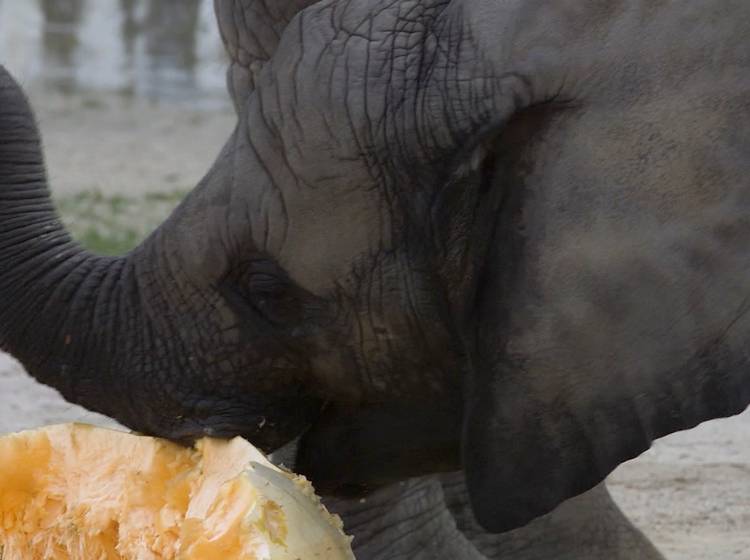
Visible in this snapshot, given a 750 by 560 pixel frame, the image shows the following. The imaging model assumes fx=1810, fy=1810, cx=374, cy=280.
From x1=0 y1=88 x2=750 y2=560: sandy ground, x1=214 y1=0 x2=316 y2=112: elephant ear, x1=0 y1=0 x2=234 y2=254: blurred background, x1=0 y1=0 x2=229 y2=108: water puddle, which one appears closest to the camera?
x1=214 y1=0 x2=316 y2=112: elephant ear

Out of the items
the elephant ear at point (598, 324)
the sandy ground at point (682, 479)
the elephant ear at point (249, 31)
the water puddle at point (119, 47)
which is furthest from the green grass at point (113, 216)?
the elephant ear at point (598, 324)

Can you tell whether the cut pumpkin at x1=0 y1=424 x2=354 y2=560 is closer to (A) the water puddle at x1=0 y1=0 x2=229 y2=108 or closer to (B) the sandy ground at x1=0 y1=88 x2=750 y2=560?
(B) the sandy ground at x1=0 y1=88 x2=750 y2=560

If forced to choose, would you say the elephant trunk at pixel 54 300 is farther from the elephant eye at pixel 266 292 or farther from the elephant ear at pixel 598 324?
the elephant ear at pixel 598 324

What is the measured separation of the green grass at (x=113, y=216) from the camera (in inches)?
277

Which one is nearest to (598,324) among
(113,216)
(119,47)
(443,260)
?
(443,260)

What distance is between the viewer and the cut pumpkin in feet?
7.64

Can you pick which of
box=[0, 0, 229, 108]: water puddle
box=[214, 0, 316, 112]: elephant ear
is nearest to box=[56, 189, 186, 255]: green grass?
box=[0, 0, 229, 108]: water puddle

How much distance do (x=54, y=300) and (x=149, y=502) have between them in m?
0.32

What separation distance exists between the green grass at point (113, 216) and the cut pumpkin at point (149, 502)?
402cm

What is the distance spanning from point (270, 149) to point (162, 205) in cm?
547

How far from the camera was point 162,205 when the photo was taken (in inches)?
312

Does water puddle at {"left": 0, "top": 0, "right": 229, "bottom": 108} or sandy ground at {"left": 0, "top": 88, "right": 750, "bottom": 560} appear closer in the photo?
sandy ground at {"left": 0, "top": 88, "right": 750, "bottom": 560}

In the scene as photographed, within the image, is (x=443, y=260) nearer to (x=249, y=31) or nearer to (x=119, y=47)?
(x=249, y=31)

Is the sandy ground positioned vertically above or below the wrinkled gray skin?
below
